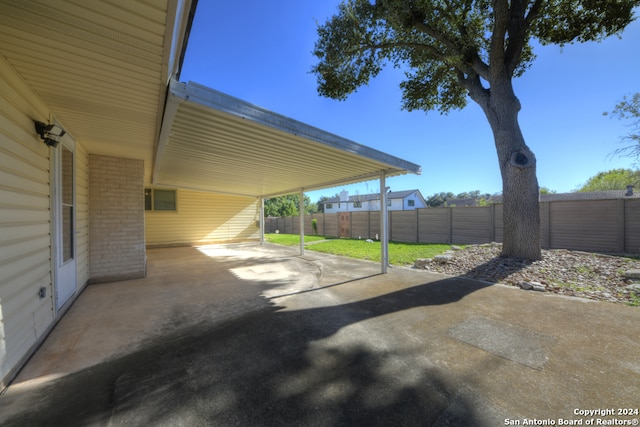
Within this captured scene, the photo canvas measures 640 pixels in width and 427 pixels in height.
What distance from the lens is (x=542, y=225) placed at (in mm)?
9320

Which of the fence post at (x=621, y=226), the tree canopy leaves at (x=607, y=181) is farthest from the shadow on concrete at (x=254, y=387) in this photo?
the tree canopy leaves at (x=607, y=181)

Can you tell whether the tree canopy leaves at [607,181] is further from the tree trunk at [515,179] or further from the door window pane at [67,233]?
the door window pane at [67,233]

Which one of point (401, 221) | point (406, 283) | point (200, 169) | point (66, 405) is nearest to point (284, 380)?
point (66, 405)

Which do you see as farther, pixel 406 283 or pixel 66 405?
pixel 406 283

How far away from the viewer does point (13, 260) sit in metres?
2.17

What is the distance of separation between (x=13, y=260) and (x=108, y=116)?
2202mm

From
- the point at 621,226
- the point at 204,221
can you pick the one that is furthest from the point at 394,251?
the point at 204,221

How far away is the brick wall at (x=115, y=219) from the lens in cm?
502

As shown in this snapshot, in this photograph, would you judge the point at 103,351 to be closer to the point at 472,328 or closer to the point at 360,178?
the point at 472,328

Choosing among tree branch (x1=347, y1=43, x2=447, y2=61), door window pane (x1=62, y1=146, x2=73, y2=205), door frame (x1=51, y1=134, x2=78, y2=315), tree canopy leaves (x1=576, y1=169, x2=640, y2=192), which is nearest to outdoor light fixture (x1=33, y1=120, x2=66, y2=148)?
door frame (x1=51, y1=134, x2=78, y2=315)

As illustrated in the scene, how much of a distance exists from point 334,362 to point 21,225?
132 inches

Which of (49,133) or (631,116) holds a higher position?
(631,116)

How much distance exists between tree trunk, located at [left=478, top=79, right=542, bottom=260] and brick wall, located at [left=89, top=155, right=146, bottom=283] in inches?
353

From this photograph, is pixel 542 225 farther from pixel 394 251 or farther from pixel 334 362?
pixel 334 362
